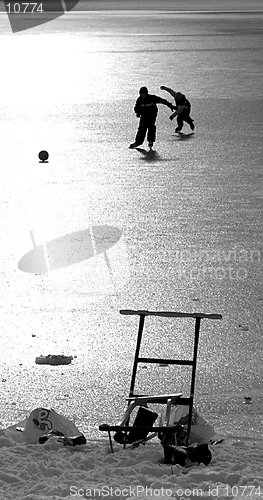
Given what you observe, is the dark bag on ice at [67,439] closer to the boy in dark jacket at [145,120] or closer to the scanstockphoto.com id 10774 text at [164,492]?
the scanstockphoto.com id 10774 text at [164,492]

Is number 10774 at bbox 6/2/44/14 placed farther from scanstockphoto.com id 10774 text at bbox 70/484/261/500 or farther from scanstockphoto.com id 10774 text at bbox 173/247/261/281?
scanstockphoto.com id 10774 text at bbox 70/484/261/500

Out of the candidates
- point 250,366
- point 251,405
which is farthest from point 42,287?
point 251,405

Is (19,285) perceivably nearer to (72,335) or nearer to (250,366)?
(72,335)

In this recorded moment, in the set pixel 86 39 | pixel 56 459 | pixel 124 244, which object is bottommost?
pixel 56 459

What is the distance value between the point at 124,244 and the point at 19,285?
6.52 ft

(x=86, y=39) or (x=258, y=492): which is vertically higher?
(x=86, y=39)

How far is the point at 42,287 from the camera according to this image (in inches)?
418

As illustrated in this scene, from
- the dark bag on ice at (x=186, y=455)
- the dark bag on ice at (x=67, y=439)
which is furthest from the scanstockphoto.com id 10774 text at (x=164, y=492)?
the dark bag on ice at (x=67, y=439)

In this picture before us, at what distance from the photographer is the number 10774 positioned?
3273 inches
